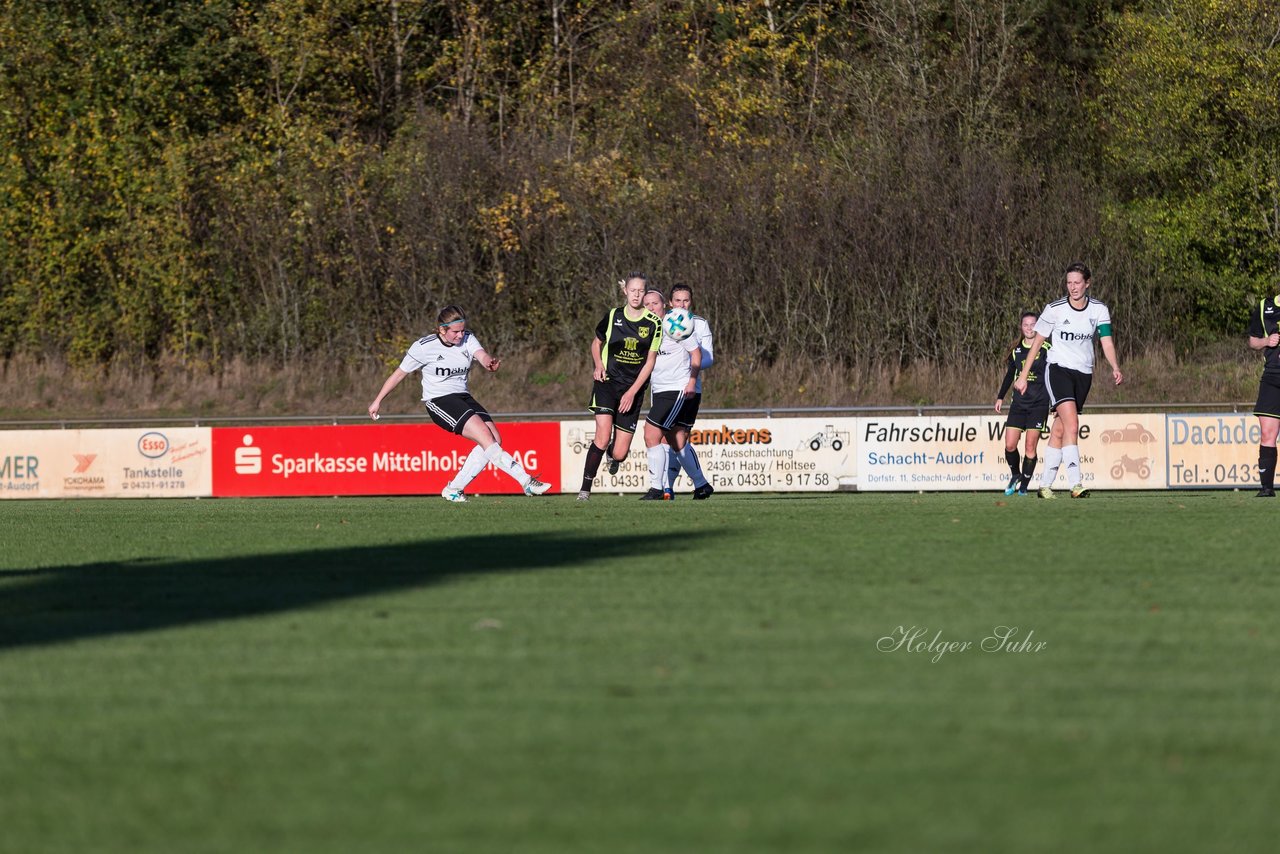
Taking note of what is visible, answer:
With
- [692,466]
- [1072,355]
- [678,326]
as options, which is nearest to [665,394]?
[678,326]

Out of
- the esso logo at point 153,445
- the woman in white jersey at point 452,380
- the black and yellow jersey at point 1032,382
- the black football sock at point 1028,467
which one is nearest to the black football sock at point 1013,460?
the black football sock at point 1028,467

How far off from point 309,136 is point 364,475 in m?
17.8

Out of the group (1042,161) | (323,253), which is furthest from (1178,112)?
(323,253)

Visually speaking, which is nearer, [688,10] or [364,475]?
[364,475]

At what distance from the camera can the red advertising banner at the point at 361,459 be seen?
2292cm

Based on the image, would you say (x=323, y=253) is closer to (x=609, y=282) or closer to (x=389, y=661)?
(x=609, y=282)

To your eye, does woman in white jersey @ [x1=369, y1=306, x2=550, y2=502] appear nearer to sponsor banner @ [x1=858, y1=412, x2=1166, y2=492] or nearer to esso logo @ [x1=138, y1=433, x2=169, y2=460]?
sponsor banner @ [x1=858, y1=412, x2=1166, y2=492]

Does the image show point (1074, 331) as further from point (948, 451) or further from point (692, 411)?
point (948, 451)

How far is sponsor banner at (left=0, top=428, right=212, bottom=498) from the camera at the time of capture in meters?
23.9

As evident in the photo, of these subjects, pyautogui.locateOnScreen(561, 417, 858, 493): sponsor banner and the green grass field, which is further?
pyautogui.locateOnScreen(561, 417, 858, 493): sponsor banner

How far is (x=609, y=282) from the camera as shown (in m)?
37.0

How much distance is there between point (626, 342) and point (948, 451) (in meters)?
6.95

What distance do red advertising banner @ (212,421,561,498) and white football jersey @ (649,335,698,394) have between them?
614 centimetres

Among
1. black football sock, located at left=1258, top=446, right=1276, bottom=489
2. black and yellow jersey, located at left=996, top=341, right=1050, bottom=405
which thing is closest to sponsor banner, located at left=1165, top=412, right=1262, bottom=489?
black and yellow jersey, located at left=996, top=341, right=1050, bottom=405
